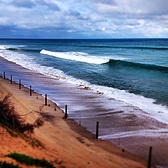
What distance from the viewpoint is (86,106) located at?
15422 mm

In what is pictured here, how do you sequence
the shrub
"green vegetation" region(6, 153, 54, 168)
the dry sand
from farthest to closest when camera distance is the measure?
the shrub
the dry sand
"green vegetation" region(6, 153, 54, 168)

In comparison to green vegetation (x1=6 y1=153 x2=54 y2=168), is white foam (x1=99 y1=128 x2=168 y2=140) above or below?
below

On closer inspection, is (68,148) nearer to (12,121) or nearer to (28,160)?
(28,160)

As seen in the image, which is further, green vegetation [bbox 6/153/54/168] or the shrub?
the shrub

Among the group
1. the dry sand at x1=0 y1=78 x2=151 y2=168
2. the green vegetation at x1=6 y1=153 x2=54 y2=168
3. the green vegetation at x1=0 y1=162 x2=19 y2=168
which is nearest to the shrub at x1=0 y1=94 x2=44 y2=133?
the dry sand at x1=0 y1=78 x2=151 y2=168

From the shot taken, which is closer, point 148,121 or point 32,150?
point 32,150

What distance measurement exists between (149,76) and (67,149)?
901 inches

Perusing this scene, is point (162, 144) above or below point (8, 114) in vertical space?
below

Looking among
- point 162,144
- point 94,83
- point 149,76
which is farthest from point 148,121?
point 149,76

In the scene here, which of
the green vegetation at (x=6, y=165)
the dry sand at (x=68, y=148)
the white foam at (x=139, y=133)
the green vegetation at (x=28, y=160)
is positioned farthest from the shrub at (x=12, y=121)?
the white foam at (x=139, y=133)

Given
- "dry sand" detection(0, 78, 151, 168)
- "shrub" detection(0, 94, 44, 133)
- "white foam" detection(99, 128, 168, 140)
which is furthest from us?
"white foam" detection(99, 128, 168, 140)

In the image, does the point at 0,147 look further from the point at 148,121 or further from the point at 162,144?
the point at 148,121

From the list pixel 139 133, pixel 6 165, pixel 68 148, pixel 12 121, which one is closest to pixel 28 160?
pixel 6 165

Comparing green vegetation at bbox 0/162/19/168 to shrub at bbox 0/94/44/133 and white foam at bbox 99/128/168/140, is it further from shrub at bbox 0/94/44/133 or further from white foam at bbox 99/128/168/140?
white foam at bbox 99/128/168/140
